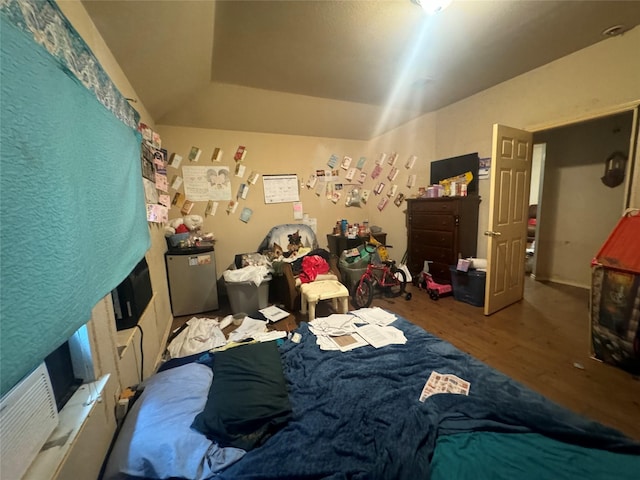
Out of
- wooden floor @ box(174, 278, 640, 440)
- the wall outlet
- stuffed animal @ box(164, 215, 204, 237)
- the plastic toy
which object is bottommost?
wooden floor @ box(174, 278, 640, 440)

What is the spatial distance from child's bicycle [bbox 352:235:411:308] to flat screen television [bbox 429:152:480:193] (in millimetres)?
1285

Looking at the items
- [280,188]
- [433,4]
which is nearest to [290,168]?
[280,188]

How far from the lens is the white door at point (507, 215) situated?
2451 mm

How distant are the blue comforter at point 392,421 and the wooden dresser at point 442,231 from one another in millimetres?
1868

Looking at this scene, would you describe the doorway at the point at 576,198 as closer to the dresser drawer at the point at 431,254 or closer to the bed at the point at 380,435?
the dresser drawer at the point at 431,254

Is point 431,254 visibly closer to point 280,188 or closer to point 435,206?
point 435,206

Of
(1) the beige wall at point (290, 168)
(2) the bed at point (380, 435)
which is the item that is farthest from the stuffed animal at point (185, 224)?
(2) the bed at point (380, 435)

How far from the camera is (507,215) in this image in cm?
263

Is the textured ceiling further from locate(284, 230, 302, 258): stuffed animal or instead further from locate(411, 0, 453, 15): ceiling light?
locate(284, 230, 302, 258): stuffed animal

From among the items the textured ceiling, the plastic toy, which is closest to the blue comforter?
the plastic toy

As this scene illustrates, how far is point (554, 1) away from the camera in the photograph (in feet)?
5.44

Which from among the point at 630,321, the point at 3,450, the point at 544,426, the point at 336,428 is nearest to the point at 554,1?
the point at 630,321

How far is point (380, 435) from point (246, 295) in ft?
6.79

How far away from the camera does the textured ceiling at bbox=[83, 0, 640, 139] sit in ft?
5.21
